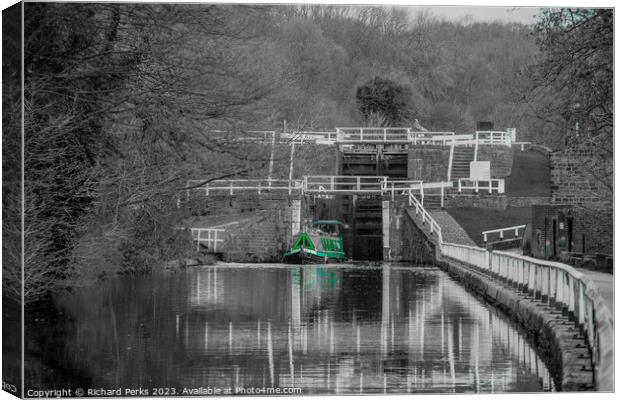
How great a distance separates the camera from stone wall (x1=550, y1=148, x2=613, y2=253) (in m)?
16.6

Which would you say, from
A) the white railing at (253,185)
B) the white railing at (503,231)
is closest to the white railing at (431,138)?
the white railing at (253,185)

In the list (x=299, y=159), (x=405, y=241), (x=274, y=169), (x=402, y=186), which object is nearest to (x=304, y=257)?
(x=405, y=241)

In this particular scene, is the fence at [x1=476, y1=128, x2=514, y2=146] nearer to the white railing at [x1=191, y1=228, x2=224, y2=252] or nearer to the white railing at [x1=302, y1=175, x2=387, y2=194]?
the white railing at [x1=302, y1=175, x2=387, y2=194]

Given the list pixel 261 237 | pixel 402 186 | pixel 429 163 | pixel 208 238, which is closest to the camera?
pixel 429 163

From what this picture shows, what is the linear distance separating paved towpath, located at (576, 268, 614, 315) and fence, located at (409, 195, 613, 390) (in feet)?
1.12

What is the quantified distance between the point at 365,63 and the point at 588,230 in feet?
24.6

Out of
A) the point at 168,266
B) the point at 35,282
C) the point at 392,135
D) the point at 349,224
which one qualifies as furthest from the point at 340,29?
the point at 349,224

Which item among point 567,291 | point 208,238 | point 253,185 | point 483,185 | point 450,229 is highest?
point 483,185

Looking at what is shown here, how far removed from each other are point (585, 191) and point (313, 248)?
65.7ft

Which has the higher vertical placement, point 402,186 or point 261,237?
point 402,186

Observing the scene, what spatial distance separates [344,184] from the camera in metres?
28.0

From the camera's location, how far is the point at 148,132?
1605 centimetres

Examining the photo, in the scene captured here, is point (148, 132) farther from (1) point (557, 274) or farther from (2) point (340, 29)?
(1) point (557, 274)

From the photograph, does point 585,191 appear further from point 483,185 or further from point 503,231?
point 503,231
